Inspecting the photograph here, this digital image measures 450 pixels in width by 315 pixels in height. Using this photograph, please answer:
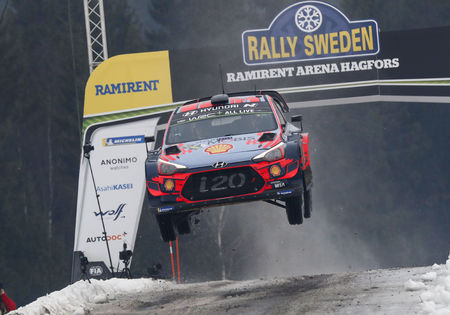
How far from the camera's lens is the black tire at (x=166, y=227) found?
42.0ft

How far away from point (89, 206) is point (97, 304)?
18.6 ft

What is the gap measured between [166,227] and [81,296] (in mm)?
1613

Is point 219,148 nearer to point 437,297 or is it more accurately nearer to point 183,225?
point 183,225

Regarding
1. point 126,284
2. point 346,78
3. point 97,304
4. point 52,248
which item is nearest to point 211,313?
point 97,304

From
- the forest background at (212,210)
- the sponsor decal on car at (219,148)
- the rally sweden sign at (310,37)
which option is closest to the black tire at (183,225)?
the sponsor decal on car at (219,148)

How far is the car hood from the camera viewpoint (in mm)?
11719

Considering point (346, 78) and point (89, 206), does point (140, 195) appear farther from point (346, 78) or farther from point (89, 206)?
point (346, 78)

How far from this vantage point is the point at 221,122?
1279cm

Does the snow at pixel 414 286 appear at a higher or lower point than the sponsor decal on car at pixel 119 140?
lower

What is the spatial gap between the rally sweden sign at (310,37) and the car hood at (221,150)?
6675 millimetres

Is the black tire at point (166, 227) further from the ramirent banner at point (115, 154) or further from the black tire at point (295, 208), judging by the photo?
the ramirent banner at point (115, 154)

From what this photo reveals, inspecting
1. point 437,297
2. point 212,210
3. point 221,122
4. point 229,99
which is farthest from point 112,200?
point 212,210

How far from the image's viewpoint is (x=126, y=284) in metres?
15.1

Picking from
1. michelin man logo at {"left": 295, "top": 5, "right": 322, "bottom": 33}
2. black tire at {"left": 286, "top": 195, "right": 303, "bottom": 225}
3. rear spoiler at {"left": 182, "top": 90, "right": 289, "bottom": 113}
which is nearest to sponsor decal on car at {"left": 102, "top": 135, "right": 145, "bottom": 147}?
michelin man logo at {"left": 295, "top": 5, "right": 322, "bottom": 33}
